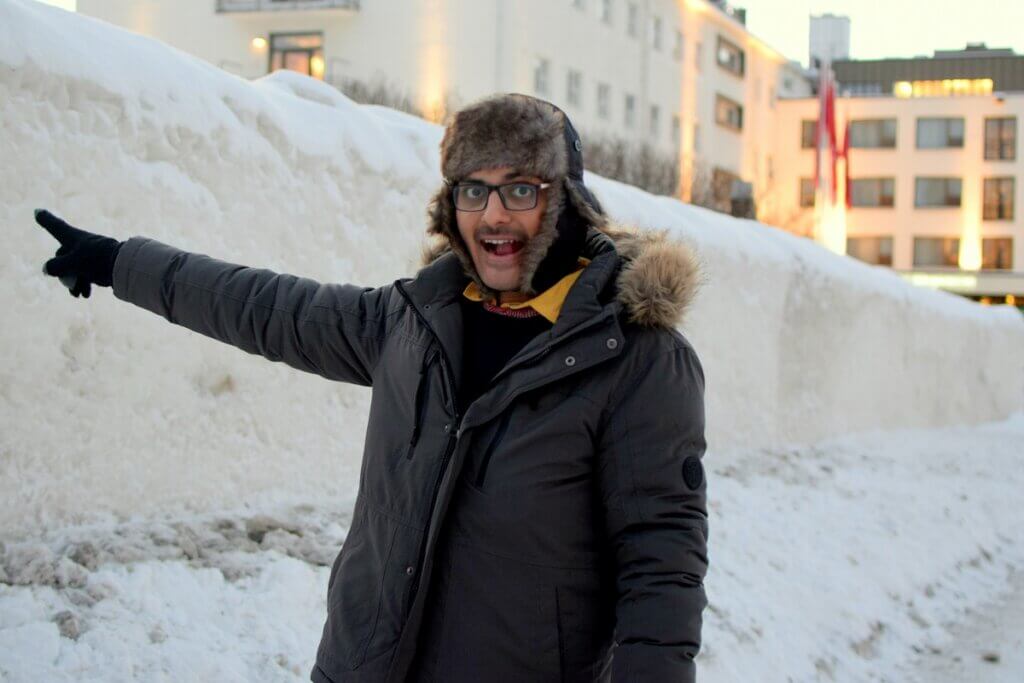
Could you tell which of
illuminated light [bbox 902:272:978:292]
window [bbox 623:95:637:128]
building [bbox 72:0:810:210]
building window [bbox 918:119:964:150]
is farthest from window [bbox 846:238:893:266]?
window [bbox 623:95:637:128]

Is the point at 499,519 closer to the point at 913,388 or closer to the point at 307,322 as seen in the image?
the point at 307,322

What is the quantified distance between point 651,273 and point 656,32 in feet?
132

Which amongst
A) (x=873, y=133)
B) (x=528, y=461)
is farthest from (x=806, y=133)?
(x=528, y=461)

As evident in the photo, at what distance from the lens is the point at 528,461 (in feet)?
7.79

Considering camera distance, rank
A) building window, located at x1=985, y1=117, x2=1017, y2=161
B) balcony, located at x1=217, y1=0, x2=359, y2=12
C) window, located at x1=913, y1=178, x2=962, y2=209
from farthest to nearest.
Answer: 1. window, located at x1=913, y1=178, x2=962, y2=209
2. building window, located at x1=985, y1=117, x2=1017, y2=161
3. balcony, located at x1=217, y1=0, x2=359, y2=12

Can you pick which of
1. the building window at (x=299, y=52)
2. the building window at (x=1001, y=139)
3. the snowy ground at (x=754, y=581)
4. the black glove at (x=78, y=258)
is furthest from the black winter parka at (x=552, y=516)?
the building window at (x=1001, y=139)

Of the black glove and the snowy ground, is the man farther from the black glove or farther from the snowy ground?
the snowy ground

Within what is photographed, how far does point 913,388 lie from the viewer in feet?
43.4

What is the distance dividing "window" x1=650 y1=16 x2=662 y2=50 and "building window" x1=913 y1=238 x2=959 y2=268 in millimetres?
19864

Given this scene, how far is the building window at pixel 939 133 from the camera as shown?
5444cm

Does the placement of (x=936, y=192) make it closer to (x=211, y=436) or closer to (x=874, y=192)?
(x=874, y=192)

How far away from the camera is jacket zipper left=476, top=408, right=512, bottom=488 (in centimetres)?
241

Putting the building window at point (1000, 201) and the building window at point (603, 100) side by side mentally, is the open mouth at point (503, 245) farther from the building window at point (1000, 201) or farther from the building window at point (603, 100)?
the building window at point (1000, 201)

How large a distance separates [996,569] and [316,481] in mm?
5345
